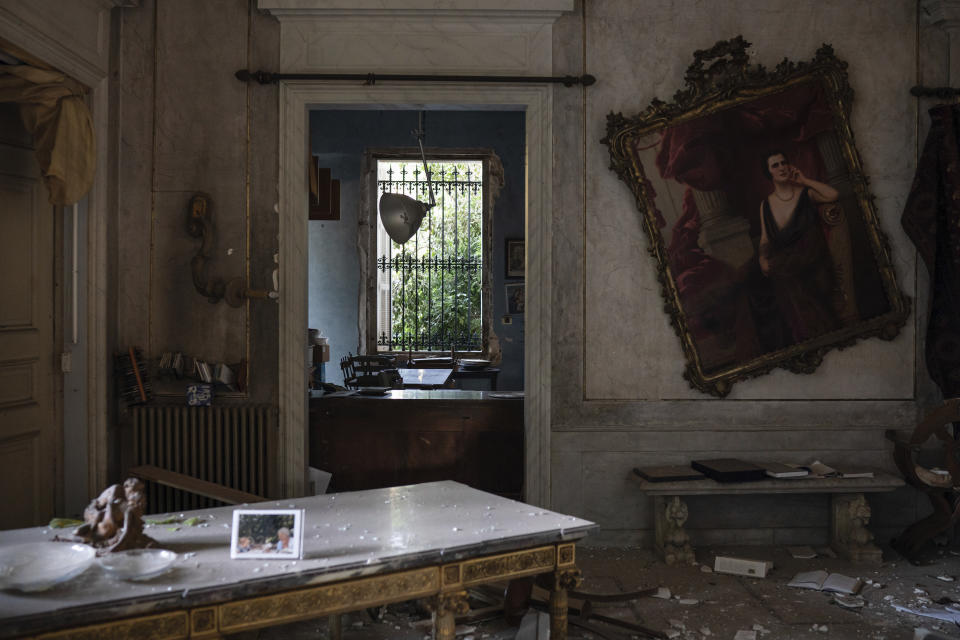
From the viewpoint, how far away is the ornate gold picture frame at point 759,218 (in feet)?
17.4

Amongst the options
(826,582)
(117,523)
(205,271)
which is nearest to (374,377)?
(205,271)

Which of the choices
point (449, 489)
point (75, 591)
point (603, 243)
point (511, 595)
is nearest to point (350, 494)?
point (449, 489)

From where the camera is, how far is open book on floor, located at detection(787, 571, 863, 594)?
14.5ft

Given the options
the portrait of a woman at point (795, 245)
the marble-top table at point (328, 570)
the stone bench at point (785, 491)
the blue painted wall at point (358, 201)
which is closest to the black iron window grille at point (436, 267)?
the blue painted wall at point (358, 201)

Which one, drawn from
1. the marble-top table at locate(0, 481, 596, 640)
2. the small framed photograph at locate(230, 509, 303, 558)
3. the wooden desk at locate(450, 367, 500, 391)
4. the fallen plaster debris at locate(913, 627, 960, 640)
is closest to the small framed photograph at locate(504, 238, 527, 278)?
the wooden desk at locate(450, 367, 500, 391)

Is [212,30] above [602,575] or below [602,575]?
above

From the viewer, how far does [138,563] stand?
2609 millimetres

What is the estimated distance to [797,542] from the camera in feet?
17.7

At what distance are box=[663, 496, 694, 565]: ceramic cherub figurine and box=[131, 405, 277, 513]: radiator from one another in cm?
249

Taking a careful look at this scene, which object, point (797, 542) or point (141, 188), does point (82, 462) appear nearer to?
point (141, 188)

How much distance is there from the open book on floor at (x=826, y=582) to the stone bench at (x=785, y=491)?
48cm

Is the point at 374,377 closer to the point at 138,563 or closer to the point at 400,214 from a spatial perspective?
the point at 400,214

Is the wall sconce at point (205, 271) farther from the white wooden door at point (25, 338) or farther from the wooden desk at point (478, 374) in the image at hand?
the wooden desk at point (478, 374)

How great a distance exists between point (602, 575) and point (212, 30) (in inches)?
163
